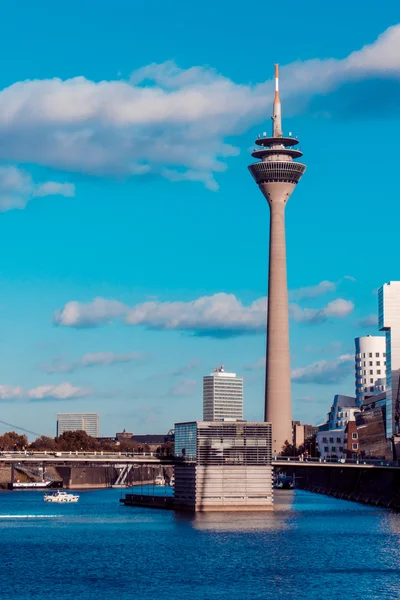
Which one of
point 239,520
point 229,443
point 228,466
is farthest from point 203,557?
point 229,443

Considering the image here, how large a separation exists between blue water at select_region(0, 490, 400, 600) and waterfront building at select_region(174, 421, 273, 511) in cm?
725

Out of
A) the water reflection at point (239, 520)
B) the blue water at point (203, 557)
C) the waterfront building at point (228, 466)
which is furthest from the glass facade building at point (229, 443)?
the blue water at point (203, 557)

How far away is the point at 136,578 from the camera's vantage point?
100500 millimetres

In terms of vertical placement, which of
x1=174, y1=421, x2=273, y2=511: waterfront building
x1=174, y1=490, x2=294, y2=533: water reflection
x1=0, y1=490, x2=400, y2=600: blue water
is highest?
x1=174, y1=421, x2=273, y2=511: waterfront building

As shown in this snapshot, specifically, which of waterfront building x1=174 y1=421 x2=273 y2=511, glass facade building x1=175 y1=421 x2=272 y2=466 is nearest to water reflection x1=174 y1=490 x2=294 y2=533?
waterfront building x1=174 y1=421 x2=273 y2=511

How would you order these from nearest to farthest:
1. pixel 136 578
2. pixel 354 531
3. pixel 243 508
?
pixel 136 578, pixel 354 531, pixel 243 508

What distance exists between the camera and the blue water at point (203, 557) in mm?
93500

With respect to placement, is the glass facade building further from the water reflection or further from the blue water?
the blue water

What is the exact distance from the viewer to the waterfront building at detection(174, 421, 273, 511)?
564 ft

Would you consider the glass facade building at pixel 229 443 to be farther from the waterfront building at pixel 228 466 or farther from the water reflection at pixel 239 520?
the water reflection at pixel 239 520

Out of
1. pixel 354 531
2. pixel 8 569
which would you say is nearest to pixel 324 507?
pixel 354 531

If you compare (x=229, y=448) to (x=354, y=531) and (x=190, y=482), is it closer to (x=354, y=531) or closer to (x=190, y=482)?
(x=190, y=482)

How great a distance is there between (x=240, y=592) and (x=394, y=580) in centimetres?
1289

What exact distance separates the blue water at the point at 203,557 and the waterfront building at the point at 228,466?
23.8 feet
